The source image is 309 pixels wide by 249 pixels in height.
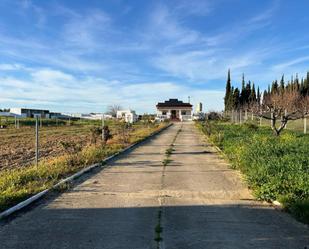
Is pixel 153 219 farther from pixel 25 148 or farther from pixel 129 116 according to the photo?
pixel 129 116

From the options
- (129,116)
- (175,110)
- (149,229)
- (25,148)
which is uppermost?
(175,110)

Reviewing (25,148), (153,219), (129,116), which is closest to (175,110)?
(129,116)

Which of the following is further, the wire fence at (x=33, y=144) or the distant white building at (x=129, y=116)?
the distant white building at (x=129, y=116)

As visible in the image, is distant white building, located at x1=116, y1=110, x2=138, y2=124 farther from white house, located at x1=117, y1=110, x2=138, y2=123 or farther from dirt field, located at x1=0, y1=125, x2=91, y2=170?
dirt field, located at x1=0, y1=125, x2=91, y2=170

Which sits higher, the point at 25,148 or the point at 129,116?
the point at 129,116

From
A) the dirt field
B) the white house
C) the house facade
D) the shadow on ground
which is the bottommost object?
the dirt field

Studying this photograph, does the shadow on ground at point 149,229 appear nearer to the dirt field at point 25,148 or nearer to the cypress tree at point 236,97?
the dirt field at point 25,148

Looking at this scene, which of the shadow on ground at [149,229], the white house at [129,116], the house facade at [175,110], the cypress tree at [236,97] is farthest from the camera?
the house facade at [175,110]

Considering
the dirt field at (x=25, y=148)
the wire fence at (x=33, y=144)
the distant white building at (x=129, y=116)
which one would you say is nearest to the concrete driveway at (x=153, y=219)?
the wire fence at (x=33, y=144)

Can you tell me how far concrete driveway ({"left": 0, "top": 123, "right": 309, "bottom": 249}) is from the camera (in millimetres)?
5355

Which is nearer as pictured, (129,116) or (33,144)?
(33,144)

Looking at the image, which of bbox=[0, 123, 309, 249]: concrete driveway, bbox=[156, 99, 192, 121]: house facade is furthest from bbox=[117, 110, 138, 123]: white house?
bbox=[0, 123, 309, 249]: concrete driveway

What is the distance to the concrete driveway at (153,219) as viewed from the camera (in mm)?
5355

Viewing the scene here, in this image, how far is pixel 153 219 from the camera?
21.3 feet
